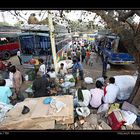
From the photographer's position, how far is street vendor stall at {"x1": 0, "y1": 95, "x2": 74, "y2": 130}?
2.74m

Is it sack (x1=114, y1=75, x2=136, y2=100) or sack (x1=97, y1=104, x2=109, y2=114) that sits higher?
sack (x1=114, y1=75, x2=136, y2=100)

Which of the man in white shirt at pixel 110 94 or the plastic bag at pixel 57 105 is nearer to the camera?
the plastic bag at pixel 57 105

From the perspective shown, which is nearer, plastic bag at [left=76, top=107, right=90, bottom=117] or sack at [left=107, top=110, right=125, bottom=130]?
sack at [left=107, top=110, right=125, bottom=130]

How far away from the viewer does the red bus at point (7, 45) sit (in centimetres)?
1372

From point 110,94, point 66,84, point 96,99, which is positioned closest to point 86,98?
point 96,99

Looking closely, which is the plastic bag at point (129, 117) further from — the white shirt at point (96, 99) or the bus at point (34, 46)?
the bus at point (34, 46)

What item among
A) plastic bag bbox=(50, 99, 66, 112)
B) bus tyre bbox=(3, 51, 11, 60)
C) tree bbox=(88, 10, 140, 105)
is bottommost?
bus tyre bbox=(3, 51, 11, 60)

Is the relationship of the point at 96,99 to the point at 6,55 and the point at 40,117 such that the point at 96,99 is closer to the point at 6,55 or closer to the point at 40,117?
the point at 40,117

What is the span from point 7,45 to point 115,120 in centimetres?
1285

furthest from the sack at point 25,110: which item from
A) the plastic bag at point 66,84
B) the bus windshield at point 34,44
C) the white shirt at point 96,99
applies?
the bus windshield at point 34,44

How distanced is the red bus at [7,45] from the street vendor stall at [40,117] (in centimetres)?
1144

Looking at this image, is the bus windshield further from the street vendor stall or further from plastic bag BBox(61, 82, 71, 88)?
the street vendor stall

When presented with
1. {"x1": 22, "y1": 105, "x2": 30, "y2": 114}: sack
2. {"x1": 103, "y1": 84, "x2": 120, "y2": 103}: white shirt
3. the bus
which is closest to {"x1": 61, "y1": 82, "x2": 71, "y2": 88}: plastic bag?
{"x1": 103, "y1": 84, "x2": 120, "y2": 103}: white shirt

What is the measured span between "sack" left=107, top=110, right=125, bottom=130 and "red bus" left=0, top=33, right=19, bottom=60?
11.8m
